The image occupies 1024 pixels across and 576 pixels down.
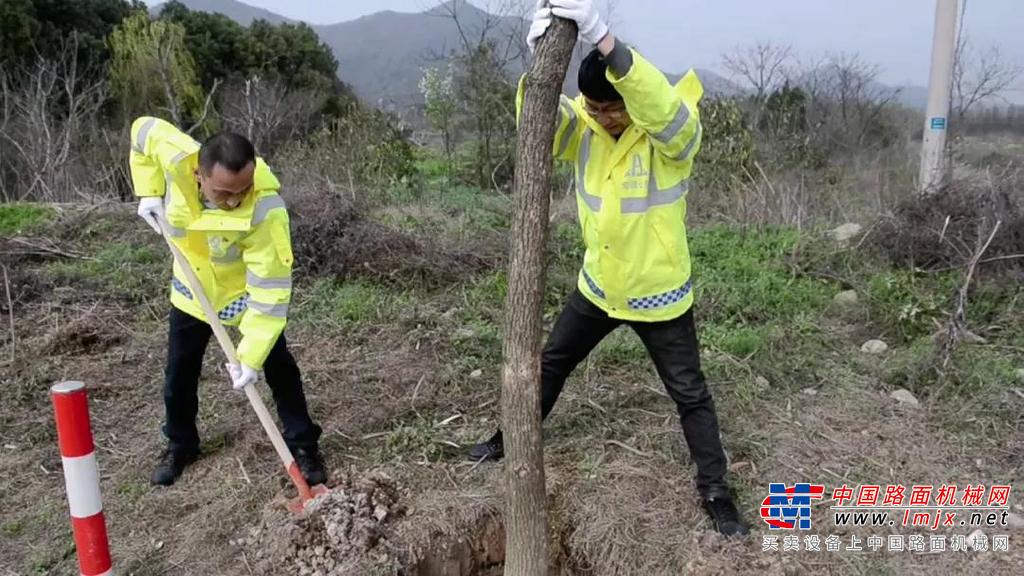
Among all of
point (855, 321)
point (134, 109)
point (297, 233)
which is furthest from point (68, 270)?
point (134, 109)

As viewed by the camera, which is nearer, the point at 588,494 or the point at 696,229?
the point at 588,494

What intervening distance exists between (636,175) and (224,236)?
1.38 m

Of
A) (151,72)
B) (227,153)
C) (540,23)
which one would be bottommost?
(227,153)

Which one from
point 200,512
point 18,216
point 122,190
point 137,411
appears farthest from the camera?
point 122,190

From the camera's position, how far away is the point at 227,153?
2342 millimetres

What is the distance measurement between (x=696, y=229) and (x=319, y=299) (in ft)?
9.87

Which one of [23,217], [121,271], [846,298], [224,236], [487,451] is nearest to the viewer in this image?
[224,236]

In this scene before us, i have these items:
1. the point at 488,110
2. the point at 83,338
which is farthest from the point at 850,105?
the point at 83,338

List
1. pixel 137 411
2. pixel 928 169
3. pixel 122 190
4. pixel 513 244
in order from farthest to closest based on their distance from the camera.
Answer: pixel 122 190 < pixel 928 169 < pixel 137 411 < pixel 513 244

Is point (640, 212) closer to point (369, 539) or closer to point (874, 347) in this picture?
point (369, 539)

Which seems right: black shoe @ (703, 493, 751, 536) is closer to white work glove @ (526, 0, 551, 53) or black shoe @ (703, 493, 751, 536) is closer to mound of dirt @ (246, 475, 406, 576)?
mound of dirt @ (246, 475, 406, 576)

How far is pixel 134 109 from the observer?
14047 millimetres

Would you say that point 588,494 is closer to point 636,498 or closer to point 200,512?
point 636,498

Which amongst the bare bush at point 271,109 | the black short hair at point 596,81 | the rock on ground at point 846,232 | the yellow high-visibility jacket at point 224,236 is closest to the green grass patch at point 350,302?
the yellow high-visibility jacket at point 224,236
